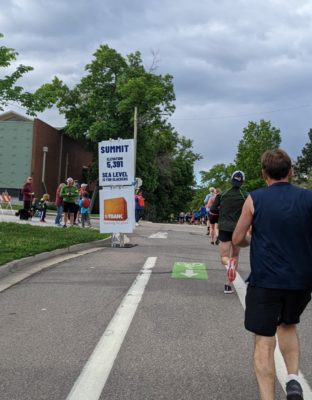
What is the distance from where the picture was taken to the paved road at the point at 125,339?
13.8 ft

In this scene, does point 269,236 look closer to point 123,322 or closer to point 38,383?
point 38,383

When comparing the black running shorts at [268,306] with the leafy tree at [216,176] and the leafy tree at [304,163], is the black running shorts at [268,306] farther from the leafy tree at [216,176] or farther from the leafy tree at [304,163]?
the leafy tree at [304,163]

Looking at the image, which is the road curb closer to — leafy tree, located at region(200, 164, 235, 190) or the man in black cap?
the man in black cap

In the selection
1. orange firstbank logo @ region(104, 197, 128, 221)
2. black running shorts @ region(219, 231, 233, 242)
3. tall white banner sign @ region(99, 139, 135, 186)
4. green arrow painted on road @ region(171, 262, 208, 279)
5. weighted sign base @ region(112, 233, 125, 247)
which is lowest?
green arrow painted on road @ region(171, 262, 208, 279)

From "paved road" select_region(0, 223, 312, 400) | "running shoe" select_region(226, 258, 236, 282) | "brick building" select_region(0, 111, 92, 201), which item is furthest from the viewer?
"brick building" select_region(0, 111, 92, 201)

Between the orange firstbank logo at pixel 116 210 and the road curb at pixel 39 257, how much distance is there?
94cm

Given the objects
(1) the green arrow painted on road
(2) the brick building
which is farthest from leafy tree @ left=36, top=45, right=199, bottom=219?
(1) the green arrow painted on road

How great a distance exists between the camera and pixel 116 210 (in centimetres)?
1544

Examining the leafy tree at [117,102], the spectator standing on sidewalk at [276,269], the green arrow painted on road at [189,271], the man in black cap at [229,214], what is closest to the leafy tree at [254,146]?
the leafy tree at [117,102]

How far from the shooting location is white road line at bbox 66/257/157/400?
411cm

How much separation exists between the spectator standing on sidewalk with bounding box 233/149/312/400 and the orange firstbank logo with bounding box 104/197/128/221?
11.8 meters

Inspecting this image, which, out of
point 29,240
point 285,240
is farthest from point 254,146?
point 285,240

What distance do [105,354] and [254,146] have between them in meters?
56.9

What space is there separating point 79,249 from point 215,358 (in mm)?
9541
